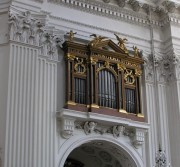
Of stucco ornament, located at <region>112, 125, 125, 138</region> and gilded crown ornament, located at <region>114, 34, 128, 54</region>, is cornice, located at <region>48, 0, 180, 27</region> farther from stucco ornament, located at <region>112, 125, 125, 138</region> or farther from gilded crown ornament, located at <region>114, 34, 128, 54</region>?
stucco ornament, located at <region>112, 125, 125, 138</region>

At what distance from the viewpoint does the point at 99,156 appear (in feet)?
51.5

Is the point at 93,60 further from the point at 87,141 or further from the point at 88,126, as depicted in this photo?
the point at 87,141

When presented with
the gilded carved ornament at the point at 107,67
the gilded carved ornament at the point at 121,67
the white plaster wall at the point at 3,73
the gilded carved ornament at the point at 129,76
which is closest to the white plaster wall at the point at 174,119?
the gilded carved ornament at the point at 129,76

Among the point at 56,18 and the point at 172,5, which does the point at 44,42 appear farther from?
the point at 172,5

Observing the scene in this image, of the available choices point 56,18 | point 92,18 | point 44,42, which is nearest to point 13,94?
point 44,42

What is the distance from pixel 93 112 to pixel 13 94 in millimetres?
2452

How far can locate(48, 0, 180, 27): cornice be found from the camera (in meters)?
15.1

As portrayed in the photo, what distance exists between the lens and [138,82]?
50.0 feet

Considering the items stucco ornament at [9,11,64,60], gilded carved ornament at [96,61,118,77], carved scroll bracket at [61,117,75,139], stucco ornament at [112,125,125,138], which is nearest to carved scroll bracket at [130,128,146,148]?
stucco ornament at [112,125,125,138]

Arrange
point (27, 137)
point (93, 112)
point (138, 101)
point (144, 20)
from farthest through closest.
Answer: point (144, 20)
point (138, 101)
point (93, 112)
point (27, 137)

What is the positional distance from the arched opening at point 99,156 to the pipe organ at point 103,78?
1.09 metres

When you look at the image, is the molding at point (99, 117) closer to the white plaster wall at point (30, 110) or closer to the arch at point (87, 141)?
the white plaster wall at point (30, 110)

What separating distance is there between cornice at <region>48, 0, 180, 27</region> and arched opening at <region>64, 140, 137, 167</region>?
4.16 meters

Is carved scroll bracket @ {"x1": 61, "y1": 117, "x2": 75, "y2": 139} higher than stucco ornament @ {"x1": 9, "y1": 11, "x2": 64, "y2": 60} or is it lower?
lower
